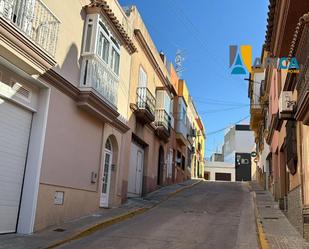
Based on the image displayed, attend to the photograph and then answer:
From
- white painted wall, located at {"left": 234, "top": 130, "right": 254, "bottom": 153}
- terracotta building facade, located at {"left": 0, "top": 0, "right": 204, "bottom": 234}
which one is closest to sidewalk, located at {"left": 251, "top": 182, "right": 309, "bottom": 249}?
terracotta building facade, located at {"left": 0, "top": 0, "right": 204, "bottom": 234}

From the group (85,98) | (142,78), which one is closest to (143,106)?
(142,78)

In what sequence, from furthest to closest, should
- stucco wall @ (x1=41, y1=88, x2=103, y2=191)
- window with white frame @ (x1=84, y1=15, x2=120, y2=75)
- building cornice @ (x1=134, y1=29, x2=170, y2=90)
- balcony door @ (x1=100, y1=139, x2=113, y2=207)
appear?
building cornice @ (x1=134, y1=29, x2=170, y2=90) → balcony door @ (x1=100, y1=139, x2=113, y2=207) → window with white frame @ (x1=84, y1=15, x2=120, y2=75) → stucco wall @ (x1=41, y1=88, x2=103, y2=191)

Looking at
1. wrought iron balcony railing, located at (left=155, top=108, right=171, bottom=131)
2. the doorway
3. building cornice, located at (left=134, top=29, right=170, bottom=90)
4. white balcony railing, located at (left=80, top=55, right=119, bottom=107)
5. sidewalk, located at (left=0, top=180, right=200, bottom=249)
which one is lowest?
sidewalk, located at (left=0, top=180, right=200, bottom=249)

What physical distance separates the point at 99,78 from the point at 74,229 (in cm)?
475

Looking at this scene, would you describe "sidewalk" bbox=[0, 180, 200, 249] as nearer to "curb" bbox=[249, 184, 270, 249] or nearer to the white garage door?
the white garage door

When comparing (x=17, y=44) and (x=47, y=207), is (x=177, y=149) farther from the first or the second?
(x=17, y=44)

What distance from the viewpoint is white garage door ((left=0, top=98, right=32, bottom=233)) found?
9422 mm

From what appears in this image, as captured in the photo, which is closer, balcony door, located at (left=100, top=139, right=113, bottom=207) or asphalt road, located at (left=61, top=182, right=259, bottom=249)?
asphalt road, located at (left=61, top=182, right=259, bottom=249)

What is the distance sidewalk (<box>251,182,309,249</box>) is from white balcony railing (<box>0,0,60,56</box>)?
23.3ft

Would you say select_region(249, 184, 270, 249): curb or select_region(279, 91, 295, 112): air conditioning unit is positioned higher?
select_region(279, 91, 295, 112): air conditioning unit

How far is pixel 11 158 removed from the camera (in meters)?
9.73

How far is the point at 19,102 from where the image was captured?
988cm

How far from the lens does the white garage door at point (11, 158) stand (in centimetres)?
942

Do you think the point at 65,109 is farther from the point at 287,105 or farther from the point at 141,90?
the point at 141,90
